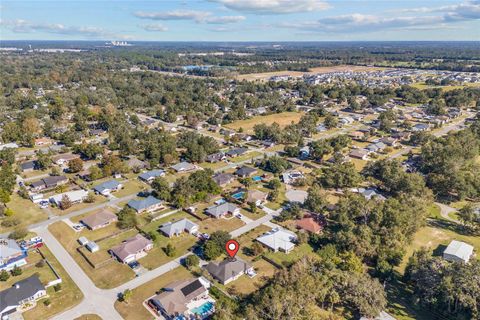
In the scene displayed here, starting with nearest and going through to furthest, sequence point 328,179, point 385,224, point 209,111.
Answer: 1. point 385,224
2. point 328,179
3. point 209,111

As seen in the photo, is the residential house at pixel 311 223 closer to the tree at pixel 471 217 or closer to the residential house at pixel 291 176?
the residential house at pixel 291 176

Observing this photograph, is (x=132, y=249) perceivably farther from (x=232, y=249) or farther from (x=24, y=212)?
(x=24, y=212)

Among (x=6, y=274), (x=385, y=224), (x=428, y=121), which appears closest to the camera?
(x=6, y=274)

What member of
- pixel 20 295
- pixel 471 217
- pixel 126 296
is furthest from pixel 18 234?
pixel 471 217

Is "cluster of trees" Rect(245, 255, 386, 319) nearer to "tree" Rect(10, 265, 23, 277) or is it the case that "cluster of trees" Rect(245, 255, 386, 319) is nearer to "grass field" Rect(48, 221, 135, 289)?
"grass field" Rect(48, 221, 135, 289)

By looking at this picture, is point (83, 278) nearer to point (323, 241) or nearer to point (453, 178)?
point (323, 241)

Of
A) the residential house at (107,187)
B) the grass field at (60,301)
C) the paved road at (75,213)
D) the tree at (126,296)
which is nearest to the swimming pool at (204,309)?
the tree at (126,296)

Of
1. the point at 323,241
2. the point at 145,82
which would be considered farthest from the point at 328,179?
the point at 145,82
